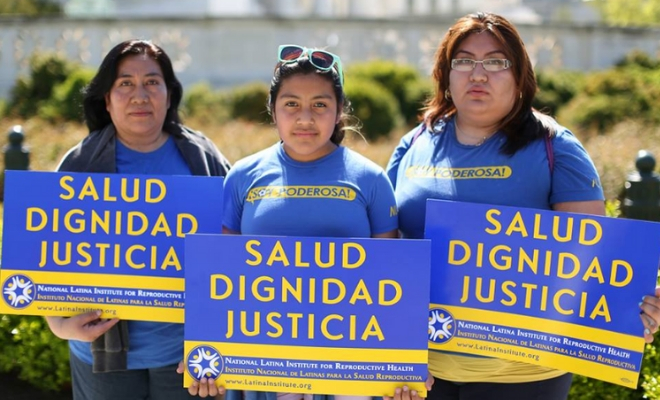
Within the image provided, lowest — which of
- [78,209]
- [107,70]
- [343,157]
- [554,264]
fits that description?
[554,264]

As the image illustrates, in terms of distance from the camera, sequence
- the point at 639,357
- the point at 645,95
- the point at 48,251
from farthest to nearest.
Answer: the point at 645,95, the point at 48,251, the point at 639,357

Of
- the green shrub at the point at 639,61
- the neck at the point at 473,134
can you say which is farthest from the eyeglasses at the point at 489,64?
the green shrub at the point at 639,61

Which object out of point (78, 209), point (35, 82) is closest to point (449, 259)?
point (78, 209)

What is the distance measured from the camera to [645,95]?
44.5 feet

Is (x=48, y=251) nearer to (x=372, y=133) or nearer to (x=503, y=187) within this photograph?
(x=503, y=187)

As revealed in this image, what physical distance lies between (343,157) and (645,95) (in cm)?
1202

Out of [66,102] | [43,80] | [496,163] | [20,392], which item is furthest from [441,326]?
[43,80]

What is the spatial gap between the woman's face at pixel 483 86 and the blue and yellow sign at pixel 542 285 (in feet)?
1.22

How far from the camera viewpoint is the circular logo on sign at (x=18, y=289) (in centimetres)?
309

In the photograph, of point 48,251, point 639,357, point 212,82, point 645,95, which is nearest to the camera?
point 639,357

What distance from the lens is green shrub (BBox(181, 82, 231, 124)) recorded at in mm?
13766

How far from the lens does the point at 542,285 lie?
285 centimetres

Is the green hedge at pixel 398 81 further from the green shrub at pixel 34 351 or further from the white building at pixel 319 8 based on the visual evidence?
the green shrub at pixel 34 351

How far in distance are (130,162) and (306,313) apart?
1.04 metres
